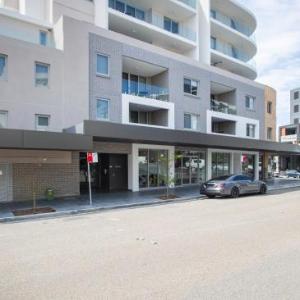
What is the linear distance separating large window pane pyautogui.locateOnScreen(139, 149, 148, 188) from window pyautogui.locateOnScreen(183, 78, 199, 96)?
6985 mm

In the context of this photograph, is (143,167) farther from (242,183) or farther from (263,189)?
(263,189)

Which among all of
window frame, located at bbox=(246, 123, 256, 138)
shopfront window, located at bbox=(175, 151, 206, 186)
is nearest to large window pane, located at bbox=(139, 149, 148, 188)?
shopfront window, located at bbox=(175, 151, 206, 186)

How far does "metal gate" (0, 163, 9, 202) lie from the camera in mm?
17312

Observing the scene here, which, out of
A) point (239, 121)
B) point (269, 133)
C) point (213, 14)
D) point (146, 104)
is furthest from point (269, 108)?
point (146, 104)

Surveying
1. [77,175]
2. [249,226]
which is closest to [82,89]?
[77,175]

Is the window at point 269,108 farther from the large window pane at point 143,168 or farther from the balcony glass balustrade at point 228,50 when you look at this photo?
the large window pane at point 143,168

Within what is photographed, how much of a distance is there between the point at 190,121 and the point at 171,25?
9.80 meters

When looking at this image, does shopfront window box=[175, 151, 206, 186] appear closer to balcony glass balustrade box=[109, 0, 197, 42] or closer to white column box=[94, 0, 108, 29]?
balcony glass balustrade box=[109, 0, 197, 42]

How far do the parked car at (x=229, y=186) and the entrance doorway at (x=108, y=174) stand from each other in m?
6.21

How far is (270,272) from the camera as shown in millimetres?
5957

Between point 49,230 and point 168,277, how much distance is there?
5929mm

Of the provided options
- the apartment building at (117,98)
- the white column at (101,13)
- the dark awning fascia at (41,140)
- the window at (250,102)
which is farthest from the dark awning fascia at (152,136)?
the white column at (101,13)

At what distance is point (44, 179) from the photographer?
61.4 ft

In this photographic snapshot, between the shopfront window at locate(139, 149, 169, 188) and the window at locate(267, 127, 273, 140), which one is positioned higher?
the window at locate(267, 127, 273, 140)
